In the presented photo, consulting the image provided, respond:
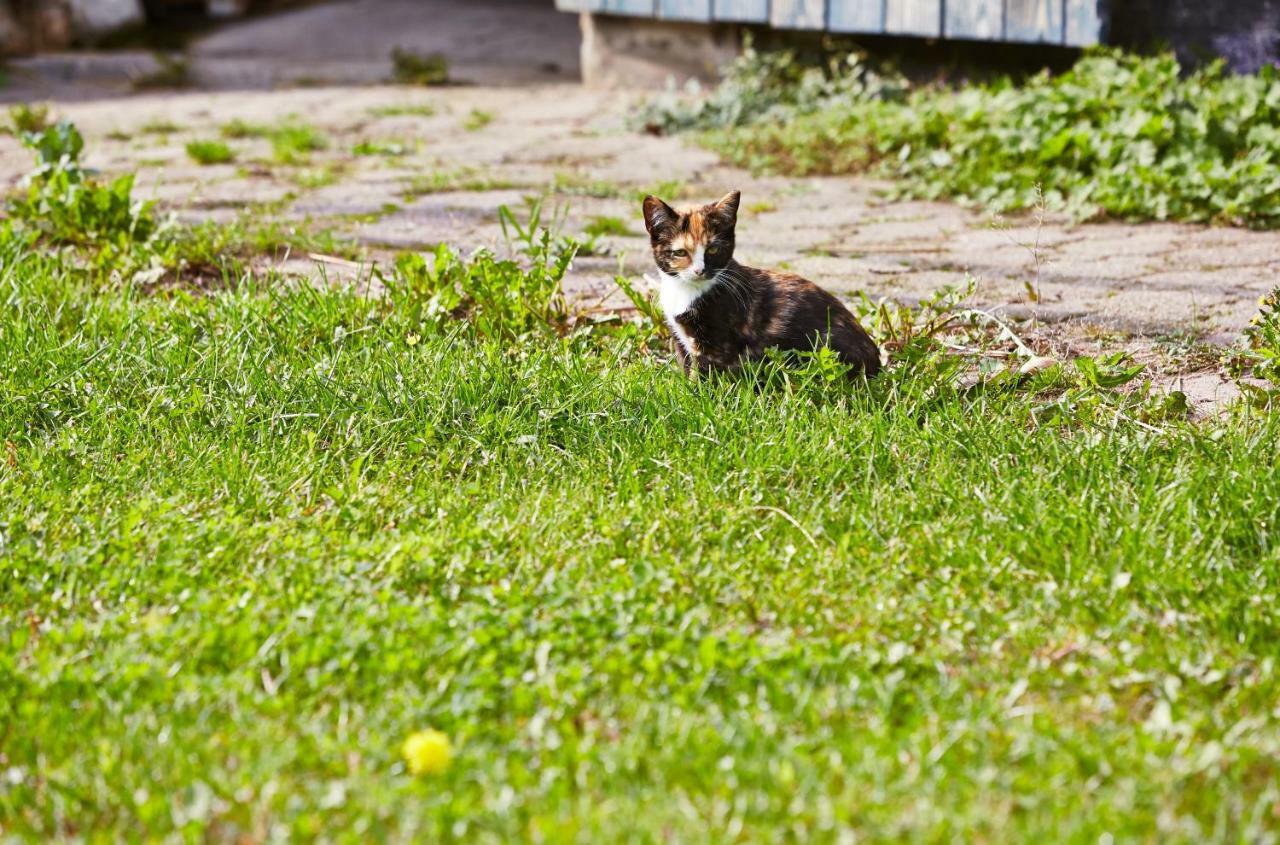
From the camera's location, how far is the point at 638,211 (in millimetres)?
5613

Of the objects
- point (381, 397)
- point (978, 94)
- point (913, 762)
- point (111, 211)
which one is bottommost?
point (913, 762)

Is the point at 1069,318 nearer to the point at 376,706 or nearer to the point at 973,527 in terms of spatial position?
the point at 973,527

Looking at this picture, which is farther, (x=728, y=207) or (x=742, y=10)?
(x=742, y=10)

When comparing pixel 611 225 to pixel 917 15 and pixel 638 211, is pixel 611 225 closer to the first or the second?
pixel 638 211

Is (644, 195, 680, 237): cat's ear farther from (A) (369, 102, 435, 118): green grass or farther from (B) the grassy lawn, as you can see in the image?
(A) (369, 102, 435, 118): green grass

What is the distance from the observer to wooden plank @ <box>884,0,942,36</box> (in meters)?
7.19

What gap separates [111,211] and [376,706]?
10.2 ft

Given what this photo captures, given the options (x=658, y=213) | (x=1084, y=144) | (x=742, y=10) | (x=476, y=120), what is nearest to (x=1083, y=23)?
(x=1084, y=144)

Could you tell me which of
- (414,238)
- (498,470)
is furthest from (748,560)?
(414,238)

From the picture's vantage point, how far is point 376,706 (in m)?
2.20

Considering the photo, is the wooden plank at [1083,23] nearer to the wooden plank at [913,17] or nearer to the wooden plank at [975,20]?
the wooden plank at [975,20]

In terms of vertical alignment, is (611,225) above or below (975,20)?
below

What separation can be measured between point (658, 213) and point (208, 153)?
3.81 meters

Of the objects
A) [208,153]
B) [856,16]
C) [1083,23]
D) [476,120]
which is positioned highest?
[856,16]
